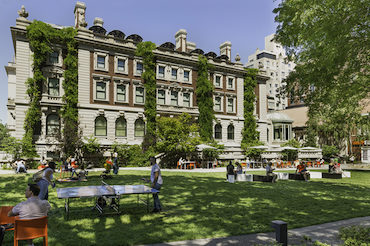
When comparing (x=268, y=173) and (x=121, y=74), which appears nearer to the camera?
(x=268, y=173)

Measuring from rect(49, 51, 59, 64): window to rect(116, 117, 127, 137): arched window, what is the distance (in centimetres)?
941

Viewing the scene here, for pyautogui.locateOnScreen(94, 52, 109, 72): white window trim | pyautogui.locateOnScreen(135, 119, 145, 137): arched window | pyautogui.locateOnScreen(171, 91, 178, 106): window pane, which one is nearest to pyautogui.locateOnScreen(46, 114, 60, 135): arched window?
pyautogui.locateOnScreen(94, 52, 109, 72): white window trim

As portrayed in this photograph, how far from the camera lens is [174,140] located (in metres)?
30.9

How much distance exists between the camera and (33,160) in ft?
89.5

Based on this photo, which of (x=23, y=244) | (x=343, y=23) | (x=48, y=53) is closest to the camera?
(x=23, y=244)

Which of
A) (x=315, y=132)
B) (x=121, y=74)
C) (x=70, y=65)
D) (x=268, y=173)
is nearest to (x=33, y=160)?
(x=70, y=65)

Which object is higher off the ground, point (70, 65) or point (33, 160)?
point (70, 65)

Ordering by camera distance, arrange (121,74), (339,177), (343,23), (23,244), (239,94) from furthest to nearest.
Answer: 1. (239,94)
2. (121,74)
3. (339,177)
4. (343,23)
5. (23,244)

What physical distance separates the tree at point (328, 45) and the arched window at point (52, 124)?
23931 millimetres

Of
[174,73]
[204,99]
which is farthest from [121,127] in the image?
[204,99]

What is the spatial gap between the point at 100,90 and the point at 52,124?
654 cm

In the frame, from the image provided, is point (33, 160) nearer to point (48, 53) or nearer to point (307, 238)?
point (48, 53)

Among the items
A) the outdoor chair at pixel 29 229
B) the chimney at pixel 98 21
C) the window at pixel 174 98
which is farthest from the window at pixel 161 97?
the outdoor chair at pixel 29 229

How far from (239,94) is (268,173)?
25971 millimetres
